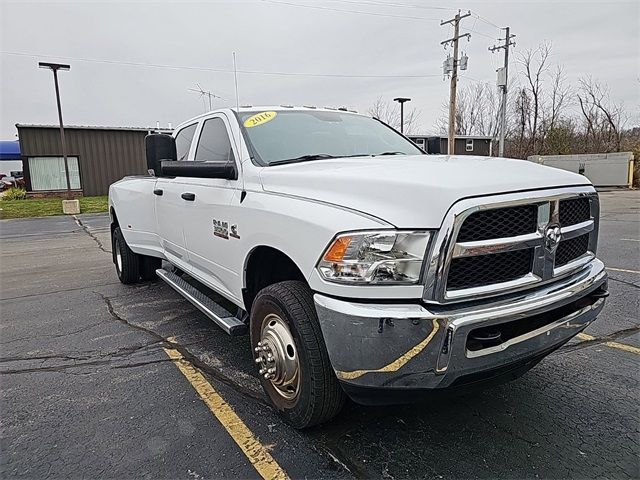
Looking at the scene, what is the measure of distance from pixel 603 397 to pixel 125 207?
5.37 meters

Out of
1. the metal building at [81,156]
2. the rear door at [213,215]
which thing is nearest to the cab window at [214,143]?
the rear door at [213,215]

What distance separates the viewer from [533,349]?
220 centimetres

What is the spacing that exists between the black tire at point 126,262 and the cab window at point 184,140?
6.18ft

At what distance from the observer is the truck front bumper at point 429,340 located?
1935 millimetres

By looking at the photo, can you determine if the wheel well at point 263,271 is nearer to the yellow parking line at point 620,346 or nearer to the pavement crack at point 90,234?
the yellow parking line at point 620,346

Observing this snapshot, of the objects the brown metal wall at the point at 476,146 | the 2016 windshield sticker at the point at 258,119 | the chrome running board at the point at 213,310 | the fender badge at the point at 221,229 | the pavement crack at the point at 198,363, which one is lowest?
the pavement crack at the point at 198,363

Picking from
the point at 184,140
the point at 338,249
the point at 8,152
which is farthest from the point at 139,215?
the point at 8,152

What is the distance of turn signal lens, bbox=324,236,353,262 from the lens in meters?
2.09

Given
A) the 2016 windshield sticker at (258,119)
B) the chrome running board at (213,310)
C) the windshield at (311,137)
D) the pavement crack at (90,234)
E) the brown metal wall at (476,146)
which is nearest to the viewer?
the chrome running board at (213,310)

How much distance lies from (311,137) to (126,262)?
3773mm

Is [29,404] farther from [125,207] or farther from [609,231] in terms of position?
[609,231]

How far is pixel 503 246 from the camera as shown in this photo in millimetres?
2105

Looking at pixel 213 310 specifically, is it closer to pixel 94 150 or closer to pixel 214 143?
pixel 214 143

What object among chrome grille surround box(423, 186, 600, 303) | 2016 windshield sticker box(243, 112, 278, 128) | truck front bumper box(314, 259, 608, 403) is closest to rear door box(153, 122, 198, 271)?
2016 windshield sticker box(243, 112, 278, 128)
